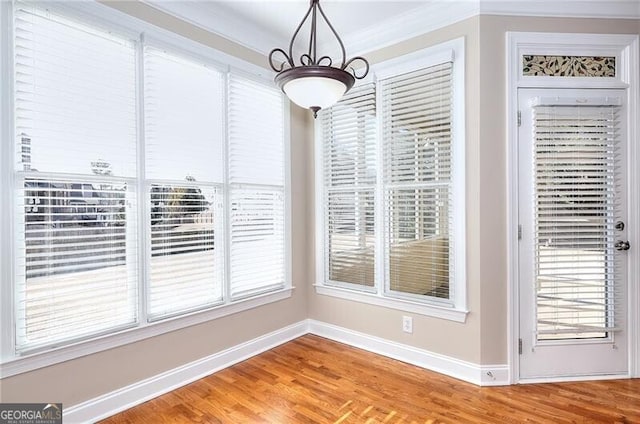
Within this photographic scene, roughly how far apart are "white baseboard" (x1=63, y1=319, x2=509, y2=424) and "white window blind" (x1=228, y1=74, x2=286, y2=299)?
52 centimetres

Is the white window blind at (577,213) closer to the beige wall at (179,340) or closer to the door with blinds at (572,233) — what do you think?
the door with blinds at (572,233)

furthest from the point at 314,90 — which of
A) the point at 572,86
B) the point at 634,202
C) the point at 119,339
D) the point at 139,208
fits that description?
the point at 634,202

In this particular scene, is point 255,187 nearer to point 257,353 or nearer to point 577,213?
point 257,353

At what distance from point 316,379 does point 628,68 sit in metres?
3.44

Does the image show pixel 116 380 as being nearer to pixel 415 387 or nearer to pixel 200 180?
pixel 200 180

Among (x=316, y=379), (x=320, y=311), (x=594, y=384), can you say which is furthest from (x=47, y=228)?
(x=594, y=384)

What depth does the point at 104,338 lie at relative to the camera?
2.17 meters

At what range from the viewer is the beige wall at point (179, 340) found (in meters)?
1.97

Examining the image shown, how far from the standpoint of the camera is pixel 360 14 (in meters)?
2.83

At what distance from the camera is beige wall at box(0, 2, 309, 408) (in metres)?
1.97

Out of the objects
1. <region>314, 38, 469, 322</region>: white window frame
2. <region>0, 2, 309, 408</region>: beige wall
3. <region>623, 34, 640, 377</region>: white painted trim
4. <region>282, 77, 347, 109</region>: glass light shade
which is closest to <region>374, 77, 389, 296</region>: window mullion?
<region>314, 38, 469, 322</region>: white window frame

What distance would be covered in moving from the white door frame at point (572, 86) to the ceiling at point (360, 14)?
0.19 m

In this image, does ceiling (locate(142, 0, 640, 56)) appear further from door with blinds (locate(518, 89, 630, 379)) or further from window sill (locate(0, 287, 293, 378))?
window sill (locate(0, 287, 293, 378))

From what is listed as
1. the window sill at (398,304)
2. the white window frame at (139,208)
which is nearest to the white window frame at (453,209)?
the window sill at (398,304)
